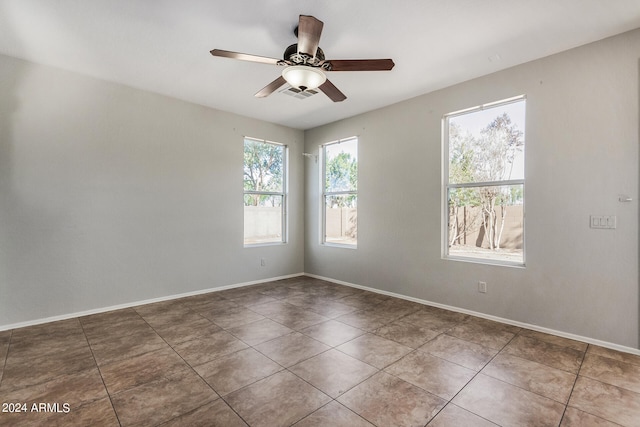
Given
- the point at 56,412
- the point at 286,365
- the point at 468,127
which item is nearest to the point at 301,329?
the point at 286,365

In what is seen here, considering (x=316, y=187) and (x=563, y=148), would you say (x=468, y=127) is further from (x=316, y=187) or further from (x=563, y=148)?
(x=316, y=187)

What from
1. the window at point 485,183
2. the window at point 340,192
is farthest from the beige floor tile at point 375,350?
the window at point 340,192

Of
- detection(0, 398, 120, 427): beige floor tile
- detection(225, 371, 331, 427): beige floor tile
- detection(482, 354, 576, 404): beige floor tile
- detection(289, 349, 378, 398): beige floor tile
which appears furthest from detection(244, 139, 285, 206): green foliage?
detection(482, 354, 576, 404): beige floor tile

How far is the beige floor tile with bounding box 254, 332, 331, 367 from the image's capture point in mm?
2523

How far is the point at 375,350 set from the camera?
2678 mm

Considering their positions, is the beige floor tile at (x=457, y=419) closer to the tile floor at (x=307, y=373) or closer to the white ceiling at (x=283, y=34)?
the tile floor at (x=307, y=373)

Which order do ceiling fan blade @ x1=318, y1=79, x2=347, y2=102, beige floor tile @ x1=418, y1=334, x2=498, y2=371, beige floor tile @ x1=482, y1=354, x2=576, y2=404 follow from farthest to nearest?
ceiling fan blade @ x1=318, y1=79, x2=347, y2=102, beige floor tile @ x1=418, y1=334, x2=498, y2=371, beige floor tile @ x1=482, y1=354, x2=576, y2=404

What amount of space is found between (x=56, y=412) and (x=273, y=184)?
410 centimetres

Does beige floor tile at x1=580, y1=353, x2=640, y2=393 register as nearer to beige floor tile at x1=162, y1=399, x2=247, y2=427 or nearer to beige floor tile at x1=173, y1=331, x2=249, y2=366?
beige floor tile at x1=162, y1=399, x2=247, y2=427

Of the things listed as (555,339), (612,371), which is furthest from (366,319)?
(612,371)

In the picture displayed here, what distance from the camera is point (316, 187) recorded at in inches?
222

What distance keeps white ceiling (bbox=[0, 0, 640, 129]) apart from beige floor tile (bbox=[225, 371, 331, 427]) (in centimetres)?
286

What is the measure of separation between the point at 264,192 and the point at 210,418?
12.7 feet

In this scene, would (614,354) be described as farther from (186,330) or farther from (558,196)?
(186,330)
